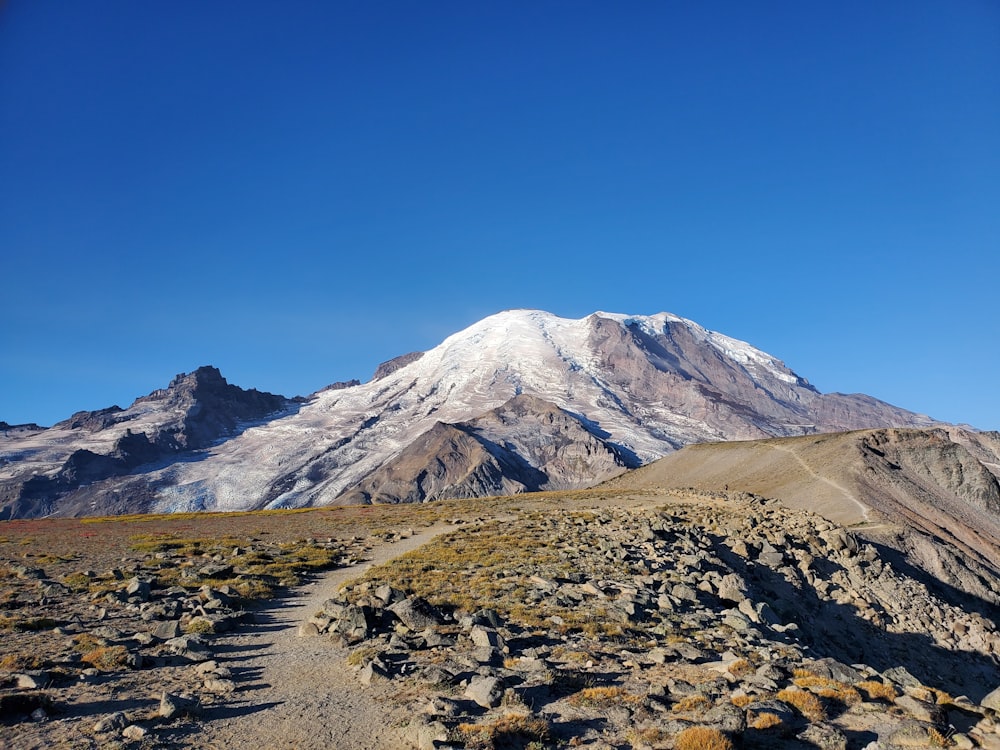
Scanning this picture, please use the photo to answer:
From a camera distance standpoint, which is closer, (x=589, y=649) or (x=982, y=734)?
(x=982, y=734)

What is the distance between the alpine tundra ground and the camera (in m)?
12.4

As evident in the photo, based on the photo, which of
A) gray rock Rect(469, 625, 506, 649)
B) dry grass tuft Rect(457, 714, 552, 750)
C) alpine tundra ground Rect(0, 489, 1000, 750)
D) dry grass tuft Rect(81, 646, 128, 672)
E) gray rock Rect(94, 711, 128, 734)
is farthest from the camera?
gray rock Rect(469, 625, 506, 649)

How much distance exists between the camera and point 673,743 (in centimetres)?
1166

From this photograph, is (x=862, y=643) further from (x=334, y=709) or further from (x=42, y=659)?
(x=42, y=659)

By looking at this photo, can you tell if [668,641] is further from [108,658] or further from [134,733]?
[108,658]

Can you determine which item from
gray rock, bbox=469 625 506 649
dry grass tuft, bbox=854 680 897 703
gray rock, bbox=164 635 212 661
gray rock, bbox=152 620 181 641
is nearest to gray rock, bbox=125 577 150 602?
gray rock, bbox=152 620 181 641

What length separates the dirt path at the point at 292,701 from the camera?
39.7 ft

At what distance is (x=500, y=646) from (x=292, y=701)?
5580mm

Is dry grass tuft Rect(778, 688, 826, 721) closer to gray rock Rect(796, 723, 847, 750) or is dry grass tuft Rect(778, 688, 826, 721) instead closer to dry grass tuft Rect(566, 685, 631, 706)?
gray rock Rect(796, 723, 847, 750)

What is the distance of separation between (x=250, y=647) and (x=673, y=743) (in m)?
12.1

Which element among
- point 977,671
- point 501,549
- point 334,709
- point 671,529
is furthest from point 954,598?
point 334,709

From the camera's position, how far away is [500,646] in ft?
56.4

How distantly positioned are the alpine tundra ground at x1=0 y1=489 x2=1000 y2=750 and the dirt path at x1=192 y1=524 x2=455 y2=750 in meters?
0.07

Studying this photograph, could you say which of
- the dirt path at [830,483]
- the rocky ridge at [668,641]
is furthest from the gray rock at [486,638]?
the dirt path at [830,483]
